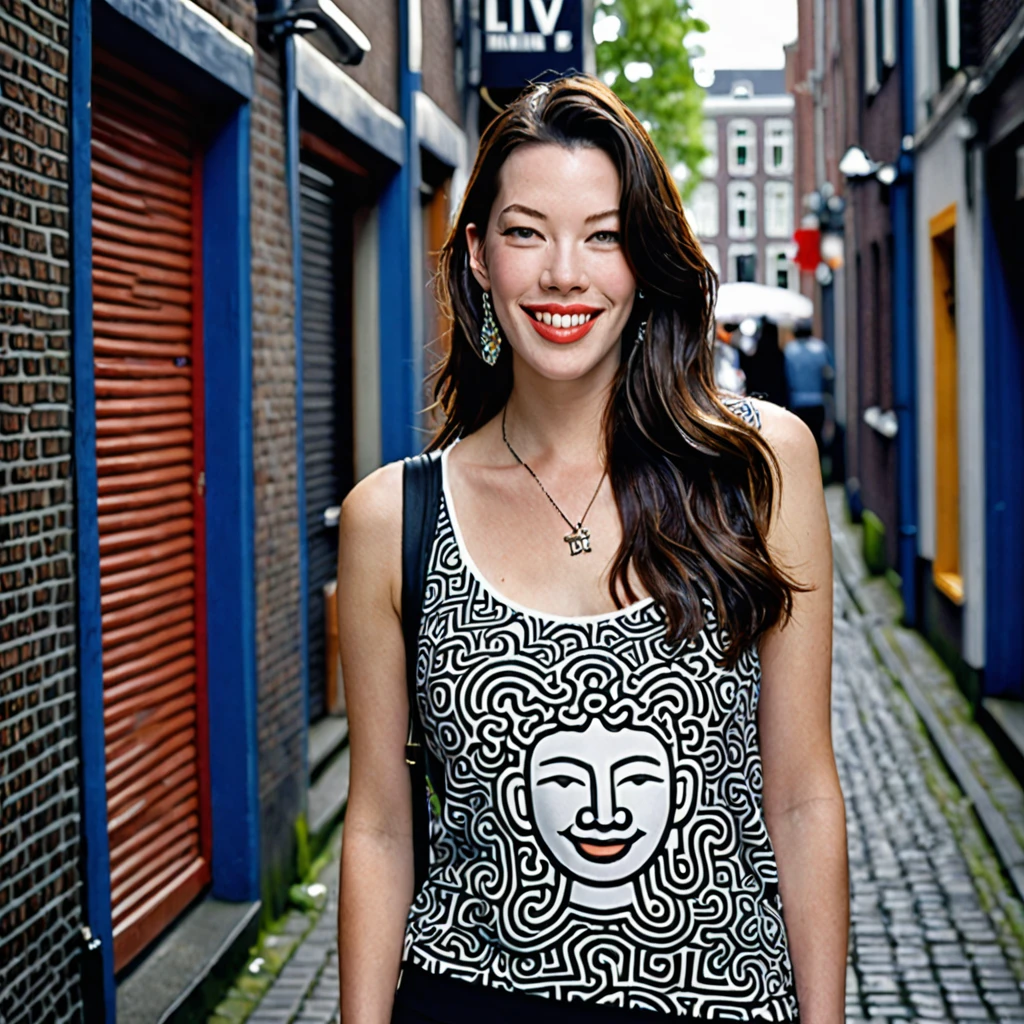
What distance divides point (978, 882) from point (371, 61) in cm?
482

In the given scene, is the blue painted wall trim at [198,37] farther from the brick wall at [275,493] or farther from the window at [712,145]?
the window at [712,145]

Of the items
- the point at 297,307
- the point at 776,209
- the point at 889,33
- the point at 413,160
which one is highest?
the point at 776,209

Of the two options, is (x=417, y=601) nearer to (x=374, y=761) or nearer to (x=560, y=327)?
(x=374, y=761)

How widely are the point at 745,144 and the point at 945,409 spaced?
65591 millimetres

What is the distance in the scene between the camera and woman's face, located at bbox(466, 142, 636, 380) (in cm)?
223

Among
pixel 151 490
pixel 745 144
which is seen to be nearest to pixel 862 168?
pixel 151 490

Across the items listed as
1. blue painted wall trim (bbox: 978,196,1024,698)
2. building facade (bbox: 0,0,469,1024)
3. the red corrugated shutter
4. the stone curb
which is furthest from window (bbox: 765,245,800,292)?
the red corrugated shutter

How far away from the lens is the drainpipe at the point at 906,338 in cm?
1317

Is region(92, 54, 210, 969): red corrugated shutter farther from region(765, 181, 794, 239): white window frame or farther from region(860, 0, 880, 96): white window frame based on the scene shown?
region(765, 181, 794, 239): white window frame

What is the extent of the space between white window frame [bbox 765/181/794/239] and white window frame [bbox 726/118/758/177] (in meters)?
1.02

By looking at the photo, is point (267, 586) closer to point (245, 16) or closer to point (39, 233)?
point (245, 16)

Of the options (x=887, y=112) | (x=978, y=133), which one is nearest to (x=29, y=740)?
(x=978, y=133)

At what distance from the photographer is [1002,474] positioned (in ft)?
31.2

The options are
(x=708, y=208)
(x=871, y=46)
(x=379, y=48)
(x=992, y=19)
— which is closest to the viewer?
(x=379, y=48)
